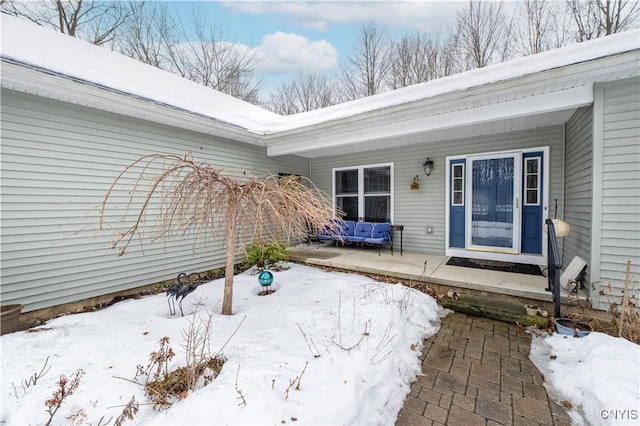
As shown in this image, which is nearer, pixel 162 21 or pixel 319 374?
pixel 319 374

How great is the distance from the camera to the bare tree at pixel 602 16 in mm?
7418

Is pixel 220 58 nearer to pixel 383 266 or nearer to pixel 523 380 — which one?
pixel 383 266

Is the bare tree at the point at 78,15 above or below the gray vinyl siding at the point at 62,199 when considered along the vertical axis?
above

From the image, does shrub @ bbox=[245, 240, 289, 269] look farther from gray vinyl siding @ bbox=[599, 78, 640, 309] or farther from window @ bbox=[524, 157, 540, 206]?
window @ bbox=[524, 157, 540, 206]

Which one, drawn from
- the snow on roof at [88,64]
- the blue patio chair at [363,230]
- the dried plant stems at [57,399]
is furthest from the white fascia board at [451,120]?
the dried plant stems at [57,399]

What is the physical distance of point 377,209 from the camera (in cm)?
668

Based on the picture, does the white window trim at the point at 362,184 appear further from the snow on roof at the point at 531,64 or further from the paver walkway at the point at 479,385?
the paver walkway at the point at 479,385

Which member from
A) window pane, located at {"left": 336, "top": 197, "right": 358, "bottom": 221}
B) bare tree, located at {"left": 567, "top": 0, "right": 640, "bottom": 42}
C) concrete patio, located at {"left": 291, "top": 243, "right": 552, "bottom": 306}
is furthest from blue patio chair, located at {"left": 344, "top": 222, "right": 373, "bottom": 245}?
bare tree, located at {"left": 567, "top": 0, "right": 640, "bottom": 42}

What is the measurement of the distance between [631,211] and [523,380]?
244 centimetres

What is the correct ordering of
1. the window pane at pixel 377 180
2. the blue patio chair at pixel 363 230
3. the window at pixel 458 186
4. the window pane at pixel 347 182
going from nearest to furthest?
1. the window at pixel 458 186
2. the blue patio chair at pixel 363 230
3. the window pane at pixel 377 180
4. the window pane at pixel 347 182

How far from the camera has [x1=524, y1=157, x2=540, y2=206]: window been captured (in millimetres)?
4855

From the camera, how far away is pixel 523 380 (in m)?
2.25

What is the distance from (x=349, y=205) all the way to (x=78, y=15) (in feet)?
31.0

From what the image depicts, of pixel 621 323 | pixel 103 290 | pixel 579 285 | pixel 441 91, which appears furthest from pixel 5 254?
pixel 579 285
